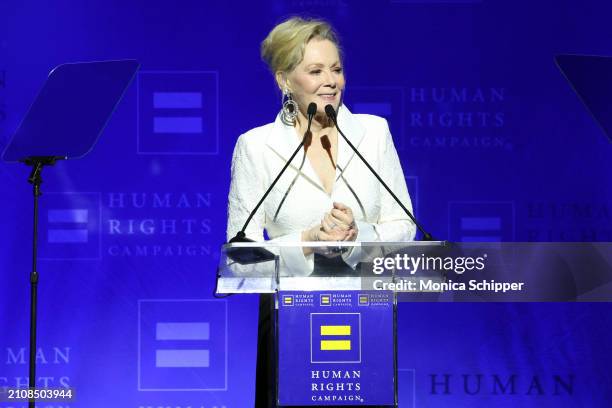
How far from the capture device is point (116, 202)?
3785mm

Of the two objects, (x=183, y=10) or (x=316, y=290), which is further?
(x=183, y=10)

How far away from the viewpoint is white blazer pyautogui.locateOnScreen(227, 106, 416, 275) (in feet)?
8.29

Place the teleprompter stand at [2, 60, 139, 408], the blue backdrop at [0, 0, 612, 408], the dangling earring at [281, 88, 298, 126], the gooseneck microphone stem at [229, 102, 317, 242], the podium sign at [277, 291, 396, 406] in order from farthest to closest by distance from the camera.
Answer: the blue backdrop at [0, 0, 612, 408] → the teleprompter stand at [2, 60, 139, 408] → the dangling earring at [281, 88, 298, 126] → the gooseneck microphone stem at [229, 102, 317, 242] → the podium sign at [277, 291, 396, 406]

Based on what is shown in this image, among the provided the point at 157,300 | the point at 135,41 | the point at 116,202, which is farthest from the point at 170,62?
the point at 157,300

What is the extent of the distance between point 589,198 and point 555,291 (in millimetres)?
1844

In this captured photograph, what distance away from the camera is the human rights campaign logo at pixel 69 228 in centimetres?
379

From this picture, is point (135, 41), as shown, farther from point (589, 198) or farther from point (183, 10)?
point (589, 198)

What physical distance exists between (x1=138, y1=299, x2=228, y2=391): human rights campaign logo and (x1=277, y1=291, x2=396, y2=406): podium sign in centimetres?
195

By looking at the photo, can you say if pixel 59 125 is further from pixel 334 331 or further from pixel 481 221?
pixel 481 221

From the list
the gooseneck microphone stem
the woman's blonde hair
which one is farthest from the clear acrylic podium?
the woman's blonde hair

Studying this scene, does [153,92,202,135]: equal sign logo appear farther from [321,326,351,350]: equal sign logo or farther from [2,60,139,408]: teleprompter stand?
[321,326,351,350]: equal sign logo

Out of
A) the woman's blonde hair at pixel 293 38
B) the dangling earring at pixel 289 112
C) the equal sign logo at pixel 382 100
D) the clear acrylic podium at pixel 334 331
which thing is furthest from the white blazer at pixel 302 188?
the equal sign logo at pixel 382 100

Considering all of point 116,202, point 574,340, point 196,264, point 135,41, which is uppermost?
point 135,41

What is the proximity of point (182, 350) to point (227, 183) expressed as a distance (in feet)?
2.31
